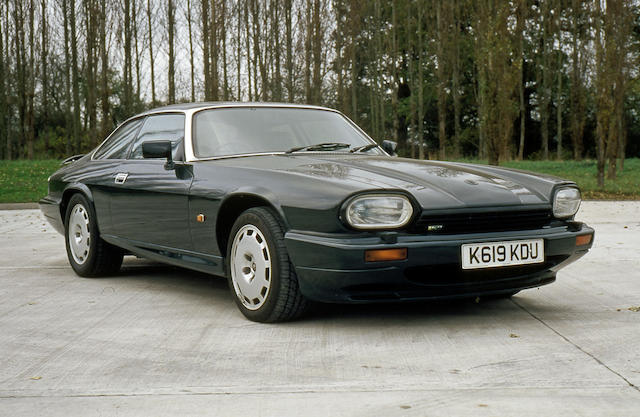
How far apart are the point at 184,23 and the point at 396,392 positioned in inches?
1123

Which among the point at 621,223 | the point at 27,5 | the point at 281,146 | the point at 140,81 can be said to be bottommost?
the point at 621,223

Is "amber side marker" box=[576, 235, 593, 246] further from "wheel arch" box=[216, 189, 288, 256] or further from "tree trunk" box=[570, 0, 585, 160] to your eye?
"tree trunk" box=[570, 0, 585, 160]

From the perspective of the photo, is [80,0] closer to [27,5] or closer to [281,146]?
[27,5]

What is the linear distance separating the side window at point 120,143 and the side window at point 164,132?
140mm

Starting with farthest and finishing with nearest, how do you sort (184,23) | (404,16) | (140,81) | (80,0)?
(404,16) < (140,81) < (184,23) < (80,0)

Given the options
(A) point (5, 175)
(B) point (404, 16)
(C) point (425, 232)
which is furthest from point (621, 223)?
(B) point (404, 16)

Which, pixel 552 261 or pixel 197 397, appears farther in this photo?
pixel 552 261

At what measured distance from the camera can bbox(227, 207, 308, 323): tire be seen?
13.9 feet

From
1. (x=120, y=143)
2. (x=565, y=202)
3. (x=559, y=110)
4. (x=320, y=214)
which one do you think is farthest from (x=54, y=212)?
(x=559, y=110)

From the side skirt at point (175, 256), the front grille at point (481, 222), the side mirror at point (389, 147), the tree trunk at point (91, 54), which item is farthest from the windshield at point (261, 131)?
the tree trunk at point (91, 54)

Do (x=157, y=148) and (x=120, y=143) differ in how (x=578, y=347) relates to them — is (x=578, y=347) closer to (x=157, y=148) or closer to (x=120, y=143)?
(x=157, y=148)

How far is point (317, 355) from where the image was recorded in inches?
146

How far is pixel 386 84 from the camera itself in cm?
4184

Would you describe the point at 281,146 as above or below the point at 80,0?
below
